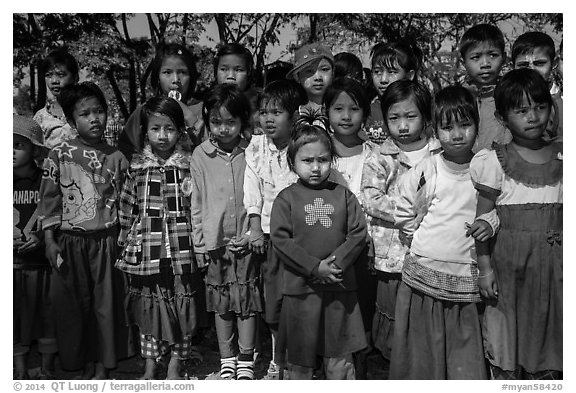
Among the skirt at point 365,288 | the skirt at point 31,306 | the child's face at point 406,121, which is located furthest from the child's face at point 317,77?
the skirt at point 31,306

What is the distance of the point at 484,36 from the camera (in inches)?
152

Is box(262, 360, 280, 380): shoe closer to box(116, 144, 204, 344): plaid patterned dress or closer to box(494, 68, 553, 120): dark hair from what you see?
box(116, 144, 204, 344): plaid patterned dress

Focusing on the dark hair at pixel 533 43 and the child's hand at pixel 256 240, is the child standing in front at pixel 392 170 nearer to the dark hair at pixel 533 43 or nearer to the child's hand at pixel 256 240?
the child's hand at pixel 256 240

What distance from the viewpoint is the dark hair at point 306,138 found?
11.2ft

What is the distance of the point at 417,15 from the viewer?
477cm

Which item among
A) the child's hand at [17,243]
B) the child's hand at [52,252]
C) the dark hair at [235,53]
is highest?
the dark hair at [235,53]

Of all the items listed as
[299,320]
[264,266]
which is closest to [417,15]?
[264,266]

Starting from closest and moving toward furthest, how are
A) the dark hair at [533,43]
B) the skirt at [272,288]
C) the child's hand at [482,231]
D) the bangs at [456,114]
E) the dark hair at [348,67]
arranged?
1. the child's hand at [482,231]
2. the bangs at [456,114]
3. the skirt at [272,288]
4. the dark hair at [533,43]
5. the dark hair at [348,67]

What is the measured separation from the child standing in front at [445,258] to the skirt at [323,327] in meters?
0.28

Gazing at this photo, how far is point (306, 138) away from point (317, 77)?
844 millimetres

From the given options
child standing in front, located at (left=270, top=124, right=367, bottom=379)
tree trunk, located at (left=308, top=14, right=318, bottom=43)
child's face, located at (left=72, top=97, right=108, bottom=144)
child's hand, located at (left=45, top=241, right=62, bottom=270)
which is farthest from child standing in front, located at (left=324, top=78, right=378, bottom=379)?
child's hand, located at (left=45, top=241, right=62, bottom=270)

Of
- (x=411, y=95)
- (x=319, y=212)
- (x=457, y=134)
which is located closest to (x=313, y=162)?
(x=319, y=212)

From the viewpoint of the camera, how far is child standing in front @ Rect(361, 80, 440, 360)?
3494 mm

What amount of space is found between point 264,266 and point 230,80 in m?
1.36
